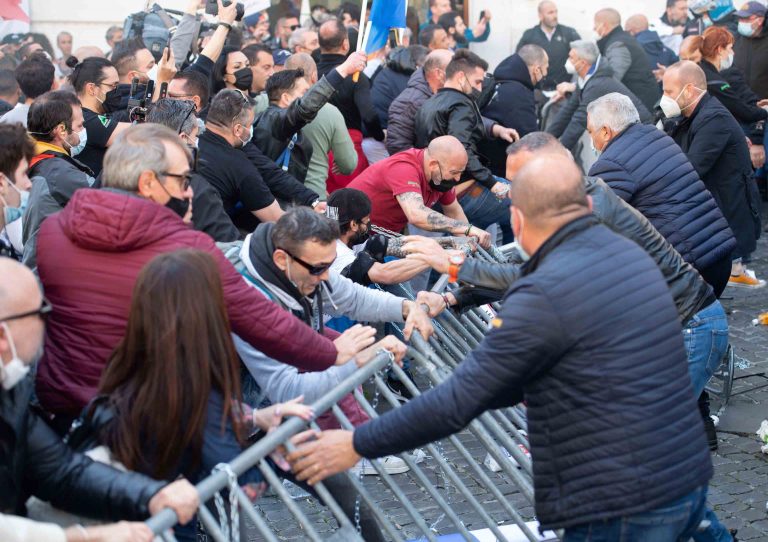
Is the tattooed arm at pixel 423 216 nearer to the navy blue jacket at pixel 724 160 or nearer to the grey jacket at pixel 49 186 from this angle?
the grey jacket at pixel 49 186

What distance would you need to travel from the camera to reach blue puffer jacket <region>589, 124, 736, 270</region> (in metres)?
5.94

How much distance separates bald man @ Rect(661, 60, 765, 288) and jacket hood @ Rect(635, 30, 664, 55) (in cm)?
533

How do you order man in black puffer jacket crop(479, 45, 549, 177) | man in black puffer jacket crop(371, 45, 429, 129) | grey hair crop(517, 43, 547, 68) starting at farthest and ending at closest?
grey hair crop(517, 43, 547, 68), man in black puffer jacket crop(479, 45, 549, 177), man in black puffer jacket crop(371, 45, 429, 129)

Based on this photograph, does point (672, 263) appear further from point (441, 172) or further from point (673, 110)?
point (673, 110)

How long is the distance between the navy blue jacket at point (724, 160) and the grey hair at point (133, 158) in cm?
531

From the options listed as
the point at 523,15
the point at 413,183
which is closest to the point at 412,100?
the point at 413,183

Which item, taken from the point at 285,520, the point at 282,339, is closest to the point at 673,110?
the point at 285,520

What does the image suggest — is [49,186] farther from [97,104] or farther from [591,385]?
[591,385]

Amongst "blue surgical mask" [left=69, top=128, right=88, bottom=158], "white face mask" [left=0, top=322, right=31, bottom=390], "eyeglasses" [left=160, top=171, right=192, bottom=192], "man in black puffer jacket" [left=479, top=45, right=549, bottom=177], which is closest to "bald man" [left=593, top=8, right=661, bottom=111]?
"man in black puffer jacket" [left=479, top=45, right=549, bottom=177]

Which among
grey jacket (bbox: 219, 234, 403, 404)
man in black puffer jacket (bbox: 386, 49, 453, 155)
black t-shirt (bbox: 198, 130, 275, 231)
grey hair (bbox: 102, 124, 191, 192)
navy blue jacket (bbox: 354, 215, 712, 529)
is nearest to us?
navy blue jacket (bbox: 354, 215, 712, 529)

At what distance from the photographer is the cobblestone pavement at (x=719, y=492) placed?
17.1 ft

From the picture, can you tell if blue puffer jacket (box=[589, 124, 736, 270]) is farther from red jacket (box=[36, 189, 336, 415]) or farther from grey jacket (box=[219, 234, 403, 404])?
red jacket (box=[36, 189, 336, 415])

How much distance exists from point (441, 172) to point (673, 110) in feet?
6.81

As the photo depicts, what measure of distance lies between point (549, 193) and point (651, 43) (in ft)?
37.2
